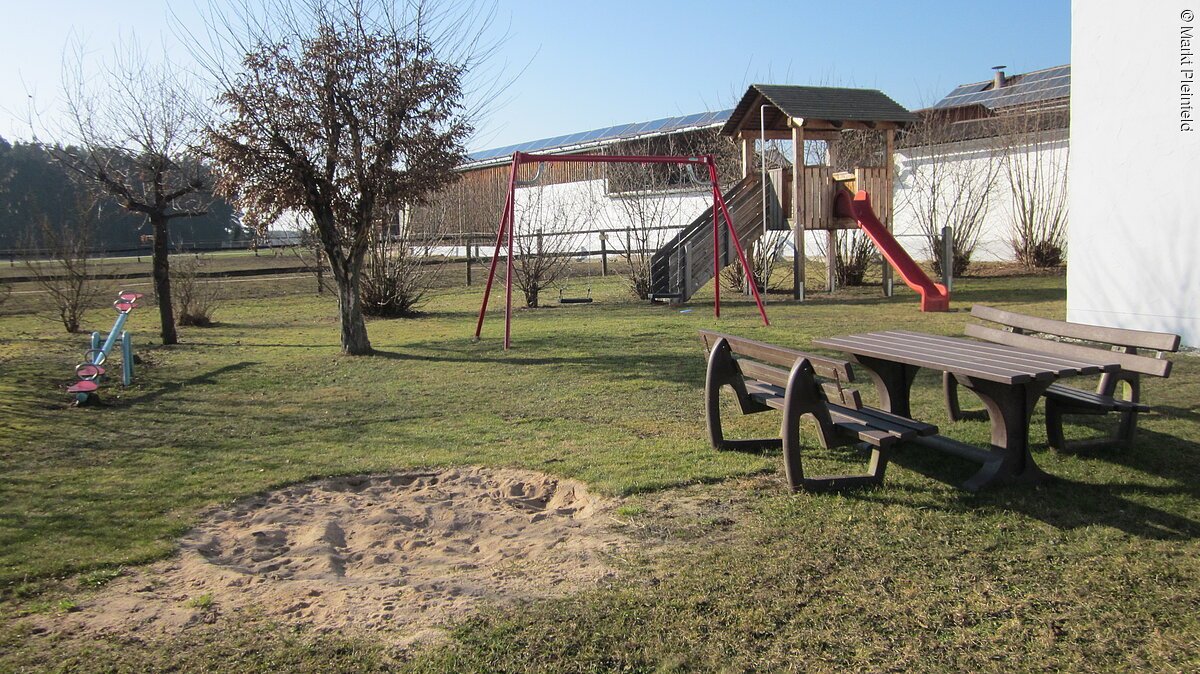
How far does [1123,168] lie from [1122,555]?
702 centimetres

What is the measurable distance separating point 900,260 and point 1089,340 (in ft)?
31.1

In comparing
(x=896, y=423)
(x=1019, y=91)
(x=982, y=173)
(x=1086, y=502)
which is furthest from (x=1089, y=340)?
(x=1019, y=91)

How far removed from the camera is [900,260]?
1504 cm

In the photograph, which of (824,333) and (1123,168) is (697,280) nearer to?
(824,333)

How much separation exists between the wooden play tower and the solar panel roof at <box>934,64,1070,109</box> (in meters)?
6.91

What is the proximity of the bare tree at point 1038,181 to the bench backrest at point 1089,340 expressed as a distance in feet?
49.7

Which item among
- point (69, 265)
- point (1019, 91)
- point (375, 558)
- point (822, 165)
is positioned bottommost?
point (375, 558)

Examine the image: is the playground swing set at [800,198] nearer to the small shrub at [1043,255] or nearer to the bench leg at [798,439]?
the small shrub at [1043,255]

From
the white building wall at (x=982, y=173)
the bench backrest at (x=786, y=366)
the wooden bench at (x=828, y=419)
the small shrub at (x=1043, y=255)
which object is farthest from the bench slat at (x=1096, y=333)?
the white building wall at (x=982, y=173)

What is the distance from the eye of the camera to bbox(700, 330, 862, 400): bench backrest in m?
4.66

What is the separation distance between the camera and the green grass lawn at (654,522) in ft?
10.6

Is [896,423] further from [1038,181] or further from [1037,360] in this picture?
[1038,181]

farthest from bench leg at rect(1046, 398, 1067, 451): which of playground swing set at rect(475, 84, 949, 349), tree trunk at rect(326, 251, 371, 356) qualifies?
playground swing set at rect(475, 84, 949, 349)

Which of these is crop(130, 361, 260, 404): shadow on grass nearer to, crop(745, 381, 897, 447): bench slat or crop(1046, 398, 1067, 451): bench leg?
crop(745, 381, 897, 447): bench slat
